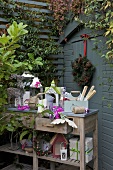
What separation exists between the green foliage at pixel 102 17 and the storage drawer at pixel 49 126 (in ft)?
2.96

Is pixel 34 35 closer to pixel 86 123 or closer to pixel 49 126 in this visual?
pixel 49 126

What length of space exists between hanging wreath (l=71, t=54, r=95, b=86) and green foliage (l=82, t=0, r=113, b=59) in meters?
0.37

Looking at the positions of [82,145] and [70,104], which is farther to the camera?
[70,104]

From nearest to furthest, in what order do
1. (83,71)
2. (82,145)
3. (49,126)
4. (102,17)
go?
(82,145)
(49,126)
(102,17)
(83,71)

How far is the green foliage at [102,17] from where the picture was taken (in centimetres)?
263

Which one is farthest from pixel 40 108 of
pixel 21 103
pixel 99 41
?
pixel 99 41

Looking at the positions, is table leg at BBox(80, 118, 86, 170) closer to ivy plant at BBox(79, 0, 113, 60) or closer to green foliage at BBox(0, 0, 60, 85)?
ivy plant at BBox(79, 0, 113, 60)

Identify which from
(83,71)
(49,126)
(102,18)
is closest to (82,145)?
(49,126)

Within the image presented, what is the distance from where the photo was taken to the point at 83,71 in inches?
127

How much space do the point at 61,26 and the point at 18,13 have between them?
680 millimetres

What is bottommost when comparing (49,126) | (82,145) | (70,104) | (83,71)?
(82,145)

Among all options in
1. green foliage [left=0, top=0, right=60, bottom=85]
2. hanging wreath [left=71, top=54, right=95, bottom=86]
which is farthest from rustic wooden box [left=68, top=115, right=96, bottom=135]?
green foliage [left=0, top=0, right=60, bottom=85]

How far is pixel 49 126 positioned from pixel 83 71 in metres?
0.96

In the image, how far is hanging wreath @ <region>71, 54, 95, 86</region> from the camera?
3.17 meters
